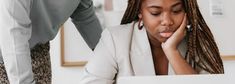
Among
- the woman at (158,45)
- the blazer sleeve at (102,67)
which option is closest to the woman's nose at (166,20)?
the woman at (158,45)

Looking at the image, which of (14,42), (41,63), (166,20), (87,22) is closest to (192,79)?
(166,20)

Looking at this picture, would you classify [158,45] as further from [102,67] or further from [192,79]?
[192,79]

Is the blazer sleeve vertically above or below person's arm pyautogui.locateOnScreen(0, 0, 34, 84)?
below

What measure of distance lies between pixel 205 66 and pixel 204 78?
→ 0.44 metres

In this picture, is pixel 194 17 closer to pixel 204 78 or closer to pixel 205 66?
pixel 205 66

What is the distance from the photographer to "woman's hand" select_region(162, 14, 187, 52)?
3.67 ft

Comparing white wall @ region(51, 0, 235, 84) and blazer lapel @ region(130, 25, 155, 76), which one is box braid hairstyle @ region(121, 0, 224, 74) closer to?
blazer lapel @ region(130, 25, 155, 76)

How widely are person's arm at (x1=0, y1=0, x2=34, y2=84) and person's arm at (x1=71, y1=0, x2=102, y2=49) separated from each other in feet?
1.78

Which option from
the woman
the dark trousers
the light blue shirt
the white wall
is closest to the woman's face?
the woman

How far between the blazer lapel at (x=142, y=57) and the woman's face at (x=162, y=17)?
0.12 ft

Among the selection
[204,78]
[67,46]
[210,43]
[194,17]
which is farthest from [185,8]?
[67,46]

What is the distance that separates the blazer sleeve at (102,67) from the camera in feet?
3.62

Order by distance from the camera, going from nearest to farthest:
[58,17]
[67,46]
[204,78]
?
[204,78]
[58,17]
[67,46]

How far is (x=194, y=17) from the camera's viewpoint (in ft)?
3.70
